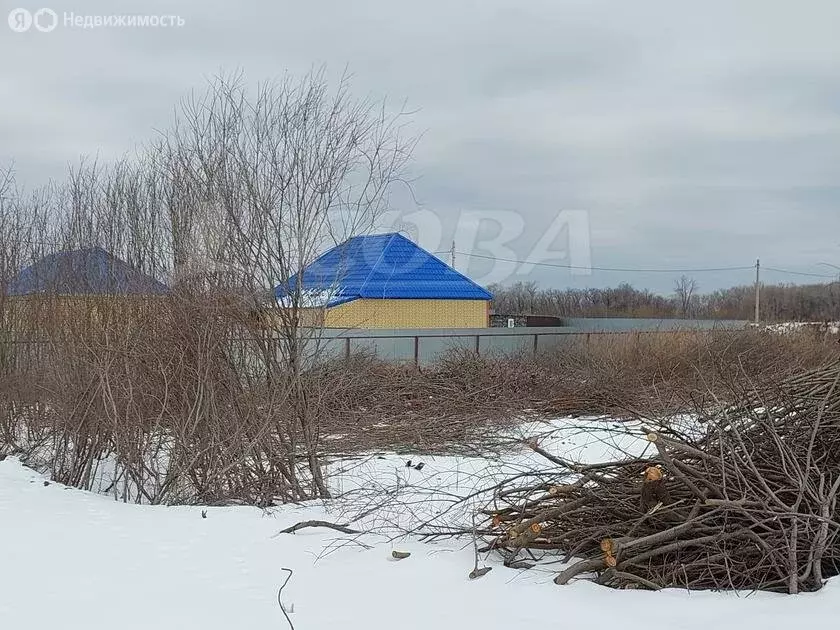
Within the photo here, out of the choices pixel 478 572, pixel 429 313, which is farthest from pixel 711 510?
pixel 429 313

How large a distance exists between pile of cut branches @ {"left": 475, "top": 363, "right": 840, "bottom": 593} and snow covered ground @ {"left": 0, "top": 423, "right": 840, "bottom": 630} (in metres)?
0.19

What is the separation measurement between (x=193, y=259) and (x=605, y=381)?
30.6ft

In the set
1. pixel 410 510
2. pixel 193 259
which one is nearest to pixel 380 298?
pixel 193 259

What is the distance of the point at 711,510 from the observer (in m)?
4.86

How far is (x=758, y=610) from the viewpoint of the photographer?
14.0 ft

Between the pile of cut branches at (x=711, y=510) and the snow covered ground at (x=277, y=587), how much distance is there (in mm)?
189

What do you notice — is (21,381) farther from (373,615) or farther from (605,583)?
(605,583)

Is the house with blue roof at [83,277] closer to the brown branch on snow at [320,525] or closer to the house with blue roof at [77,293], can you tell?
the house with blue roof at [77,293]

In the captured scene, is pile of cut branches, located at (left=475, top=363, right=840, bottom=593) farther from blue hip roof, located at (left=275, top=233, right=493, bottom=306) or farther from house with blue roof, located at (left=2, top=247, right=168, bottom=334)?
house with blue roof, located at (left=2, top=247, right=168, bottom=334)

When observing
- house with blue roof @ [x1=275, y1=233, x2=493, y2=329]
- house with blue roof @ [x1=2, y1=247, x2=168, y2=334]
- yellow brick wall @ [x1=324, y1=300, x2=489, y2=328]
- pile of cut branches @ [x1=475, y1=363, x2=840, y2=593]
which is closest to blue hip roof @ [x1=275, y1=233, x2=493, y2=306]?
house with blue roof @ [x1=275, y1=233, x2=493, y2=329]

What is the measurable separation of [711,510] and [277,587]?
105 inches

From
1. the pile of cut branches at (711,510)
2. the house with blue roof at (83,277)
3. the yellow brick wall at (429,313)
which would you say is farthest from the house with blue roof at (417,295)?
the pile of cut branches at (711,510)

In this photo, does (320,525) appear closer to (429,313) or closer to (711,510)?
(711,510)

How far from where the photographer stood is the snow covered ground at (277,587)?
4.31 meters
